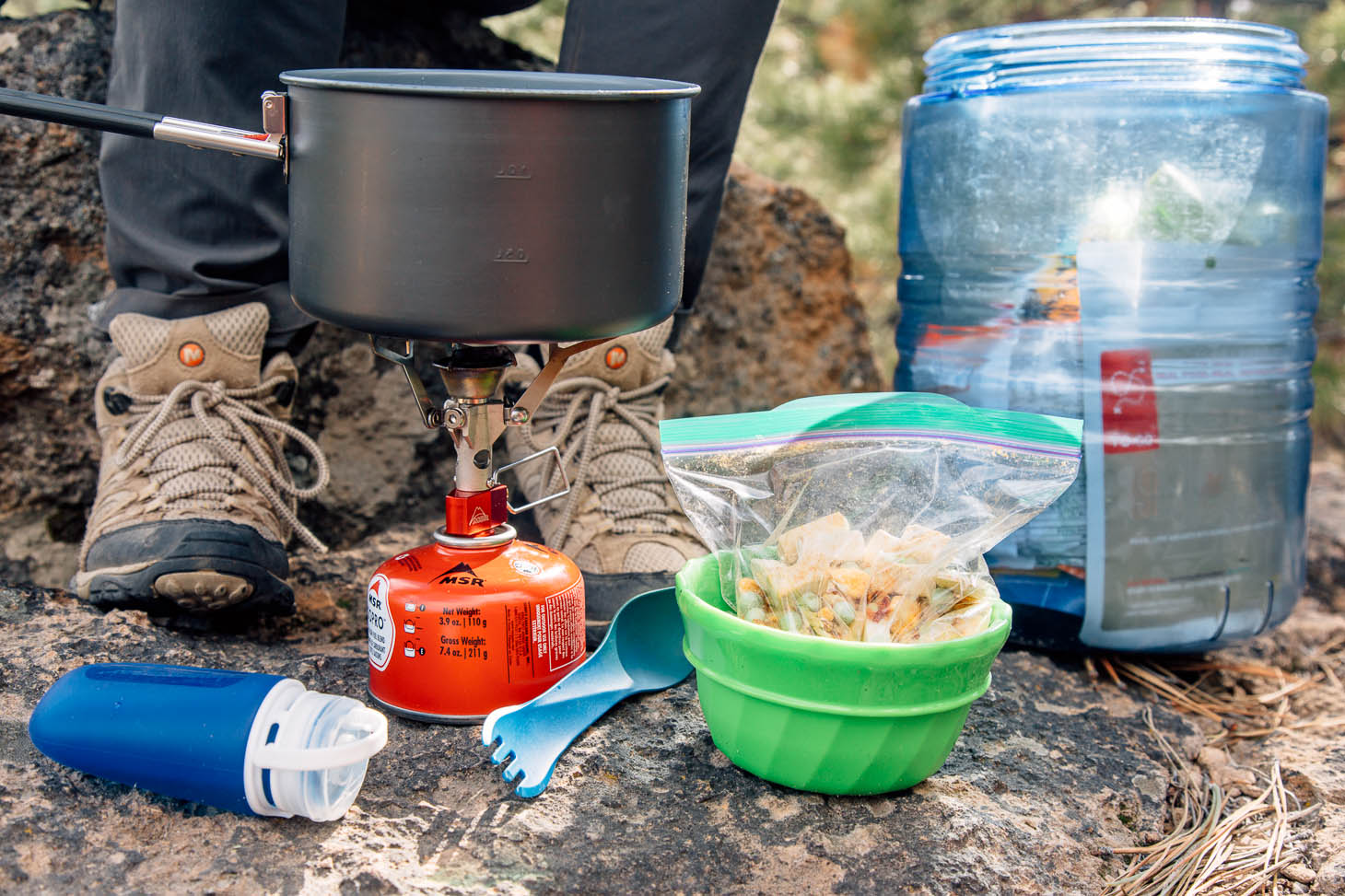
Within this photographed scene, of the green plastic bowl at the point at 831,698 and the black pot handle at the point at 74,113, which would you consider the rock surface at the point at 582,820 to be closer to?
the green plastic bowl at the point at 831,698

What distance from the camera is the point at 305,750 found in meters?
0.83

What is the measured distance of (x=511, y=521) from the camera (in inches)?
61.8

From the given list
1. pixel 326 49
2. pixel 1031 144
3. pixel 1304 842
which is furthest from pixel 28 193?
pixel 1304 842

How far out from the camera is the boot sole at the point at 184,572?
115cm

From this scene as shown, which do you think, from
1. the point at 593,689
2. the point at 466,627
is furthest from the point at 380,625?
the point at 593,689

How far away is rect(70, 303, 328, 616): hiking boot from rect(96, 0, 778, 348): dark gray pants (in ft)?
0.14

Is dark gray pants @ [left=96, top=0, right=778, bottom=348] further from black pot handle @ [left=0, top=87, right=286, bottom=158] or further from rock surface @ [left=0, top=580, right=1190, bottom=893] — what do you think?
rock surface @ [left=0, top=580, right=1190, bottom=893]

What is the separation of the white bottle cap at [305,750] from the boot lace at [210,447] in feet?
1.38

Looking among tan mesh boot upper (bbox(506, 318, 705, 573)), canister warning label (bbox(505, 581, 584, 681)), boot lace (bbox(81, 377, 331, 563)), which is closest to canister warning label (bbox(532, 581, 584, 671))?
canister warning label (bbox(505, 581, 584, 681))

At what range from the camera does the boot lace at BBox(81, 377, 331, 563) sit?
1.24 m

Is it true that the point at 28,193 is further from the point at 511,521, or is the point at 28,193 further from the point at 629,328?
the point at 629,328

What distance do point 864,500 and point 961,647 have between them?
0.58 feet

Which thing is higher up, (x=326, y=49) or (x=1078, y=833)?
(x=326, y=49)

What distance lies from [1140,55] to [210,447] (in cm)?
114
